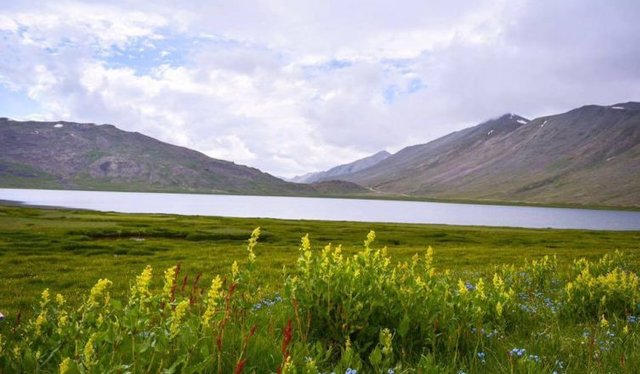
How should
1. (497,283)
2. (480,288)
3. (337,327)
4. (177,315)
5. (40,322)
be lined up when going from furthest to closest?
(497,283), (480,288), (337,327), (40,322), (177,315)

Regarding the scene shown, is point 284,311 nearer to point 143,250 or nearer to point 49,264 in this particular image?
point 49,264

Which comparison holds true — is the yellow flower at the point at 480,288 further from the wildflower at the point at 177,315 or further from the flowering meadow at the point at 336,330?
the wildflower at the point at 177,315

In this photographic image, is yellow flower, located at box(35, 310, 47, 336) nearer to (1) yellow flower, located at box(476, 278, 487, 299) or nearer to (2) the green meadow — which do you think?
(2) the green meadow

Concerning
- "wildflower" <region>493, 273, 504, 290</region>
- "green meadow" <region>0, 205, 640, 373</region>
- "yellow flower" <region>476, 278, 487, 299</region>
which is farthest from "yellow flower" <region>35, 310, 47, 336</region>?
"wildflower" <region>493, 273, 504, 290</region>

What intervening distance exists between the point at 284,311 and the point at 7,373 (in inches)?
145

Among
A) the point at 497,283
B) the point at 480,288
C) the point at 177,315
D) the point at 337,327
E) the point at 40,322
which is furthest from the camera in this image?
the point at 497,283

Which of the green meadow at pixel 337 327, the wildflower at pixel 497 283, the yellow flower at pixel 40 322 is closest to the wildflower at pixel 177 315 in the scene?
the green meadow at pixel 337 327

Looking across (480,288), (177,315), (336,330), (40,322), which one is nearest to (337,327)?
(336,330)

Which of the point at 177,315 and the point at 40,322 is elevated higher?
the point at 177,315

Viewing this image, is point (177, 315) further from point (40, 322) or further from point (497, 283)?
point (497, 283)

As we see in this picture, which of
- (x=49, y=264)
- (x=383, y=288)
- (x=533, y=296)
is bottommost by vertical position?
(x=49, y=264)

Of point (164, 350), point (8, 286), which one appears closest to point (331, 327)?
point (164, 350)

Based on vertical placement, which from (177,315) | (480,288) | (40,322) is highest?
(177,315)

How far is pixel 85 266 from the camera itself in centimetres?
2719
